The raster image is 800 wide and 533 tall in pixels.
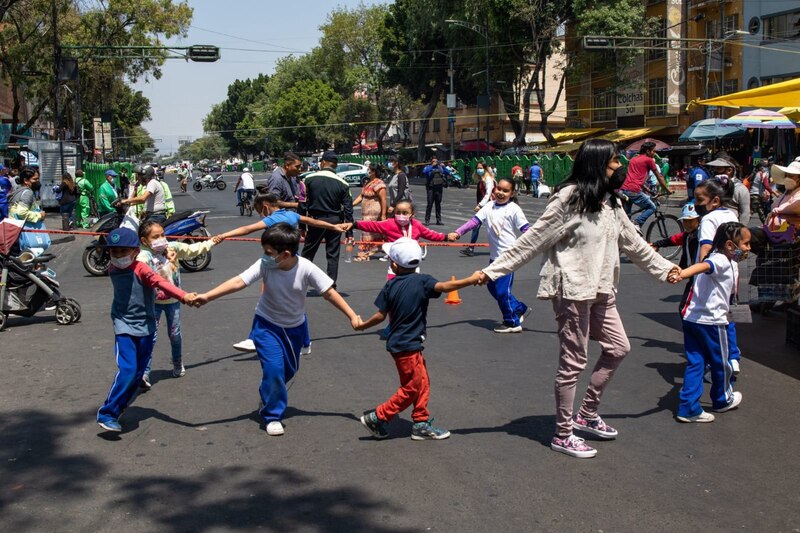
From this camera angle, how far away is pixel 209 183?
56875 mm

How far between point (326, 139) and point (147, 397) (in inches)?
3570

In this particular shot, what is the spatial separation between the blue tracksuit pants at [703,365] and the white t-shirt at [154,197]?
34.9 ft

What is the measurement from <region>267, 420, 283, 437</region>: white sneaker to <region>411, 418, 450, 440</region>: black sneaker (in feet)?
2.94

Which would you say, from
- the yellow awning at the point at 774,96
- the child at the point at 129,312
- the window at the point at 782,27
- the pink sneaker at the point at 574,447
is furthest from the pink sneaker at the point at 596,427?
the window at the point at 782,27

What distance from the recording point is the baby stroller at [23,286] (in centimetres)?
935

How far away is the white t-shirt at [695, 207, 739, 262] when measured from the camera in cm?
638

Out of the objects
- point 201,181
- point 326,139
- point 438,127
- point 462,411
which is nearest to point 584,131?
point 201,181

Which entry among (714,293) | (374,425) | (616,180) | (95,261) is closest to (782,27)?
(95,261)

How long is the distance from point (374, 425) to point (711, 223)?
3094 millimetres

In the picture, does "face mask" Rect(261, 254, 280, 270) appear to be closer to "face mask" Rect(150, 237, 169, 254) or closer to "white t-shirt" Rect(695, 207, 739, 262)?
"face mask" Rect(150, 237, 169, 254)

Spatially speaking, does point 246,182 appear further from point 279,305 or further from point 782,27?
point 782,27

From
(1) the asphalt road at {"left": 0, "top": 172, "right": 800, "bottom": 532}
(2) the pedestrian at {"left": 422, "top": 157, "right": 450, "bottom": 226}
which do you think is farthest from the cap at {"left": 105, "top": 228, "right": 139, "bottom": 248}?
(2) the pedestrian at {"left": 422, "top": 157, "right": 450, "bottom": 226}

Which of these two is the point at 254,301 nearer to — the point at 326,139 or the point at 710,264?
the point at 710,264

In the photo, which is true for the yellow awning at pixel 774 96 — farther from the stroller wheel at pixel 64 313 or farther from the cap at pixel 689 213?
the stroller wheel at pixel 64 313
